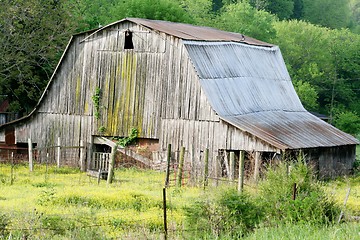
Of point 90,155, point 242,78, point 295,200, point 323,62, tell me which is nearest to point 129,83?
point 90,155

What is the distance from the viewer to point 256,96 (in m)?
42.2

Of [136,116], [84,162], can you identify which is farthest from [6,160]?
[136,116]

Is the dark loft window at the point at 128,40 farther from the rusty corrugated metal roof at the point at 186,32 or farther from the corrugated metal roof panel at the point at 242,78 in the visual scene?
the corrugated metal roof panel at the point at 242,78

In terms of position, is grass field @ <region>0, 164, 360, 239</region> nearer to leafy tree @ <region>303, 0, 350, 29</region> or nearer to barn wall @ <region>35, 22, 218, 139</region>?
barn wall @ <region>35, 22, 218, 139</region>

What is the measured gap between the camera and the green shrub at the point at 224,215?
Result: 19.9 m

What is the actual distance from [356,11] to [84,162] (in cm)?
10468

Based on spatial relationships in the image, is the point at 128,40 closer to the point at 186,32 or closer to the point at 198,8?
the point at 186,32

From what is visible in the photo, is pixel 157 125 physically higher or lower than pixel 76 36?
lower

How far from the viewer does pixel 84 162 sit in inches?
1566

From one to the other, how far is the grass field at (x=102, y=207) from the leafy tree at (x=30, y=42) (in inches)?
323

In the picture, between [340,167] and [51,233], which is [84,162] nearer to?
[340,167]

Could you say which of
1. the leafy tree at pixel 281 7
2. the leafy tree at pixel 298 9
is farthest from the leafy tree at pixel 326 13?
the leafy tree at pixel 281 7

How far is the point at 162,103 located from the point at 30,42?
8854 mm

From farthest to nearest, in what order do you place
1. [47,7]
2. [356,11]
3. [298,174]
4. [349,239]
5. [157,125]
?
[356,11] → [47,7] → [157,125] → [298,174] → [349,239]
